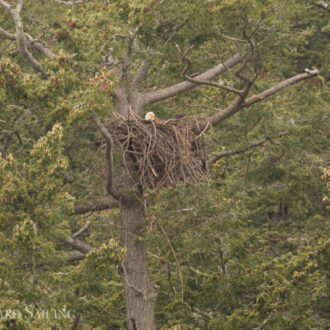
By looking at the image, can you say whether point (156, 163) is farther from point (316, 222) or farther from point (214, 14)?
point (316, 222)

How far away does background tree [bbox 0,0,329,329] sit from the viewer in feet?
29.1

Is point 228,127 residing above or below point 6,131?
below

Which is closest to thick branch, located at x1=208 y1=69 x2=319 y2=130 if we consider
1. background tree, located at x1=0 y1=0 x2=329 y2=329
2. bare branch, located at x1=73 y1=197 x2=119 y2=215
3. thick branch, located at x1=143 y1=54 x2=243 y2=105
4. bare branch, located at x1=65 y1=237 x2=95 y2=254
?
background tree, located at x1=0 y1=0 x2=329 y2=329

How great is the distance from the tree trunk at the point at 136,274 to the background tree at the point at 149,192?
2cm

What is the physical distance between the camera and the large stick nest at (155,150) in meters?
9.72

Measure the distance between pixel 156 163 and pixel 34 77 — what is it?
174 centimetres

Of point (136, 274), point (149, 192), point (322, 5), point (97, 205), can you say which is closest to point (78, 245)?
point (97, 205)

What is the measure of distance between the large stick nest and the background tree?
0.76 feet

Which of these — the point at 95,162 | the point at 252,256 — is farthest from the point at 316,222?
the point at 95,162

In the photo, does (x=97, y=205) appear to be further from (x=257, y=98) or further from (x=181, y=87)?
(x=257, y=98)

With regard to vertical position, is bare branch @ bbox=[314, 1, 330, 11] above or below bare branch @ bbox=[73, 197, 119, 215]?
above

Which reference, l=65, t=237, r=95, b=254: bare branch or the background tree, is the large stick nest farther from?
l=65, t=237, r=95, b=254: bare branch

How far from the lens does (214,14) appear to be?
32.4 ft

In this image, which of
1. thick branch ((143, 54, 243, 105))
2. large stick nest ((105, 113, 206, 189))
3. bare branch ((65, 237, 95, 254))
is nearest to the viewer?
large stick nest ((105, 113, 206, 189))
